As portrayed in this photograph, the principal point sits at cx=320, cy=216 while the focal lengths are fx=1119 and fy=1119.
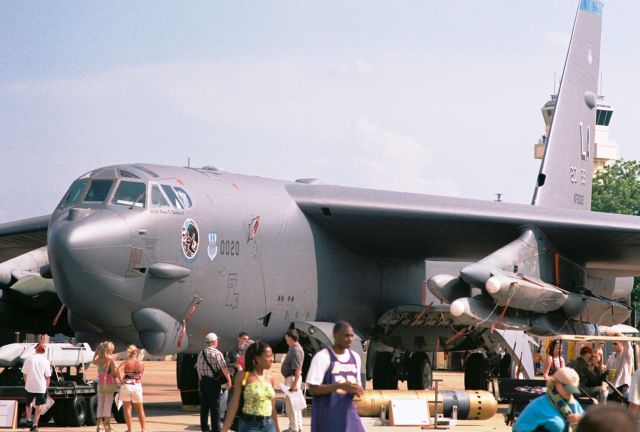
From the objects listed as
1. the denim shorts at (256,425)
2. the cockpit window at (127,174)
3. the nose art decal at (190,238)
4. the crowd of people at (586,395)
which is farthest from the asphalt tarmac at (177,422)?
the denim shorts at (256,425)

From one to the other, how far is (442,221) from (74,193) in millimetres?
7036

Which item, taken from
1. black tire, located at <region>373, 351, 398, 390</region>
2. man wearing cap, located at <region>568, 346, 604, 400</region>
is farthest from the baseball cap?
black tire, located at <region>373, 351, 398, 390</region>

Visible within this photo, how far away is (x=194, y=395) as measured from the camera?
2170cm

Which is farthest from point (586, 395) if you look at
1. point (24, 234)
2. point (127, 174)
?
point (24, 234)

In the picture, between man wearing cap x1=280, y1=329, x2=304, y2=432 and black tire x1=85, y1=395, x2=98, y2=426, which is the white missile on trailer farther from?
man wearing cap x1=280, y1=329, x2=304, y2=432

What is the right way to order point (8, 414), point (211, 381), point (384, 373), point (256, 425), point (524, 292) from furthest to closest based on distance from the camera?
point (384, 373) < point (524, 292) < point (8, 414) < point (211, 381) < point (256, 425)

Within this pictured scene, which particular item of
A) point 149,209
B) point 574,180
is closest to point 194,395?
point 149,209

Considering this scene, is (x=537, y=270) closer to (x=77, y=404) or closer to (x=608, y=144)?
(x=77, y=404)

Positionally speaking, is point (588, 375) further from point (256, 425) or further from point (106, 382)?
point (256, 425)

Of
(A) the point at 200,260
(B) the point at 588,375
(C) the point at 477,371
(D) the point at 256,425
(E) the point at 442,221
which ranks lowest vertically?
(C) the point at 477,371

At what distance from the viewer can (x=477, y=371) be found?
86.2ft

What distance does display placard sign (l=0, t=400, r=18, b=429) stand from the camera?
1692 centimetres

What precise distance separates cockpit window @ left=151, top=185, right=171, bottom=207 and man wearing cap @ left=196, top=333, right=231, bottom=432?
2728 millimetres

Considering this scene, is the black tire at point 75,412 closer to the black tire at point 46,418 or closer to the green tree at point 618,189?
the black tire at point 46,418
